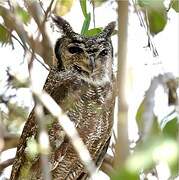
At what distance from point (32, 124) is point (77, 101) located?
26 centimetres

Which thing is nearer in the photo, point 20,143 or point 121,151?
point 121,151

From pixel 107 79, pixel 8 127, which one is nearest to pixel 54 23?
pixel 107 79

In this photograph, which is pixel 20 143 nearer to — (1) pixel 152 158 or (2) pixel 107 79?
(2) pixel 107 79

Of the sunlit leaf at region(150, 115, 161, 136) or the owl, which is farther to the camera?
the owl

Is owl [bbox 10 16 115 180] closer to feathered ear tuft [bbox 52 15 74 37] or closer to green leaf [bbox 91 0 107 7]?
feathered ear tuft [bbox 52 15 74 37]

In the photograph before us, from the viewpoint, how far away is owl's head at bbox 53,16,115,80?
3064 mm

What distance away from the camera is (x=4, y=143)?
2744 mm

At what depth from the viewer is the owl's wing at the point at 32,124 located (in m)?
2.93

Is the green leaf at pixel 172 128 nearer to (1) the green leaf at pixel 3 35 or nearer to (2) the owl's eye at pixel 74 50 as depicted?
(1) the green leaf at pixel 3 35

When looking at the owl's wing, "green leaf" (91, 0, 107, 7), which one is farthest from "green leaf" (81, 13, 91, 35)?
the owl's wing

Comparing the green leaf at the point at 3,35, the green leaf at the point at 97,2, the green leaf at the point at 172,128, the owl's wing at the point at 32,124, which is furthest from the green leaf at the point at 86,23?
the green leaf at the point at 172,128

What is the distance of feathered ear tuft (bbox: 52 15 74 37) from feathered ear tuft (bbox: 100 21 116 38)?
174 mm

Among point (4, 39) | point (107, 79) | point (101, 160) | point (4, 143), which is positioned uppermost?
point (4, 39)

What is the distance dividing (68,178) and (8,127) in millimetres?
524
